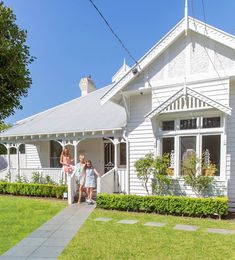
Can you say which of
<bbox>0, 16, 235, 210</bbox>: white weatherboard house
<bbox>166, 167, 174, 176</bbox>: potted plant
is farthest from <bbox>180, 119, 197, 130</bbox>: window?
<bbox>166, 167, 174, 176</bbox>: potted plant

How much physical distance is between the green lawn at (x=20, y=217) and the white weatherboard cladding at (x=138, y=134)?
2998 mm

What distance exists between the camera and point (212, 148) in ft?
29.4

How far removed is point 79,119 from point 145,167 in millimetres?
5913

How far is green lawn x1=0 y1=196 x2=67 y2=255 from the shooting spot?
6051mm

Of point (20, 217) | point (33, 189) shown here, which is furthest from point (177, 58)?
point (33, 189)

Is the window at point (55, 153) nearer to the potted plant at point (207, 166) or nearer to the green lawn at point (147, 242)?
the green lawn at point (147, 242)

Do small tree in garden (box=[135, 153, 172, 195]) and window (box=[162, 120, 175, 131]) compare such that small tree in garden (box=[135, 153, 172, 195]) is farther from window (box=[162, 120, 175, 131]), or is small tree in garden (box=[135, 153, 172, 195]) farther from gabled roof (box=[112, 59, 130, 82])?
gabled roof (box=[112, 59, 130, 82])

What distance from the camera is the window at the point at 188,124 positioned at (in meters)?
9.25

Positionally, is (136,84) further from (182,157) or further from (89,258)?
(89,258)

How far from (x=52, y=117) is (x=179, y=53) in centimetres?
969

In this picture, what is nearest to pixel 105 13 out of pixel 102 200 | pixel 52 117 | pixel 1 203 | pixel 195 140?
pixel 195 140

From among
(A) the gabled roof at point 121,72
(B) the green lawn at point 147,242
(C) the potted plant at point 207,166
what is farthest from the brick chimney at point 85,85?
(B) the green lawn at point 147,242

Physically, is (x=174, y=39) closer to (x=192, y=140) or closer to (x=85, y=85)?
(x=192, y=140)

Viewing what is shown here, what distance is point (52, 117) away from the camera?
16.5 metres
